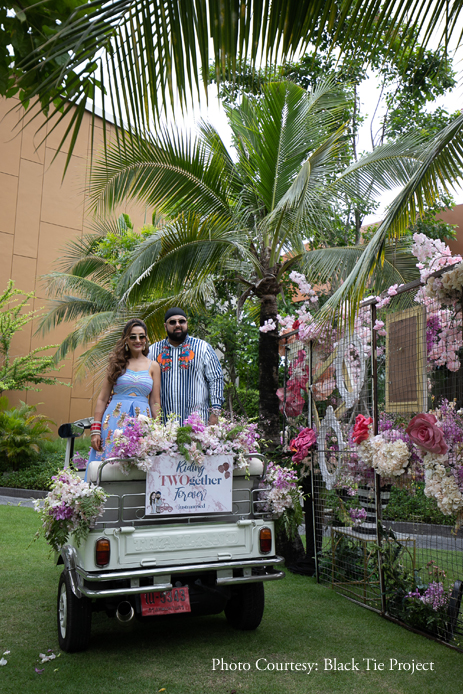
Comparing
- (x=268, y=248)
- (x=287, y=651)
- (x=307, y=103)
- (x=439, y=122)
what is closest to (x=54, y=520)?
(x=287, y=651)

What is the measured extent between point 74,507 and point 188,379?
6.42 feet

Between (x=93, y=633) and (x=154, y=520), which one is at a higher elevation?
(x=154, y=520)

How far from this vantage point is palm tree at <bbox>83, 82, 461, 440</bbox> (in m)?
7.04

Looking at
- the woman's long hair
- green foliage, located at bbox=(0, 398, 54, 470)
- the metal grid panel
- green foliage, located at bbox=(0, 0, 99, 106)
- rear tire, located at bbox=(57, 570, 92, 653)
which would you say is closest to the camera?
green foliage, located at bbox=(0, 0, 99, 106)

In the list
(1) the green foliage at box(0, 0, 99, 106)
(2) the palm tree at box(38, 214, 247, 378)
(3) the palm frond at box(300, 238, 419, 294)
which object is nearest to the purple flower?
(1) the green foliage at box(0, 0, 99, 106)

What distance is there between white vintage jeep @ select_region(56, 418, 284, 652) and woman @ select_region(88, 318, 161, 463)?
1088mm

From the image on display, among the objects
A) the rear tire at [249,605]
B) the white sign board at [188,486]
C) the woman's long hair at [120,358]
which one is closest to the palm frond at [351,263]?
the woman's long hair at [120,358]

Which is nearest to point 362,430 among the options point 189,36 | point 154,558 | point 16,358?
point 154,558

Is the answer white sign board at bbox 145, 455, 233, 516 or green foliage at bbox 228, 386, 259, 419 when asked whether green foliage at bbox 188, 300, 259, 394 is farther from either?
white sign board at bbox 145, 455, 233, 516

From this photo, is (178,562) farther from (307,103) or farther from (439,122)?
(439,122)

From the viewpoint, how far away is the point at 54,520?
3.73 m

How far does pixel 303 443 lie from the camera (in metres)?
6.17

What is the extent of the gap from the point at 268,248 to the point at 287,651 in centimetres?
466

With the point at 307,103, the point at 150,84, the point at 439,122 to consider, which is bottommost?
the point at 150,84
